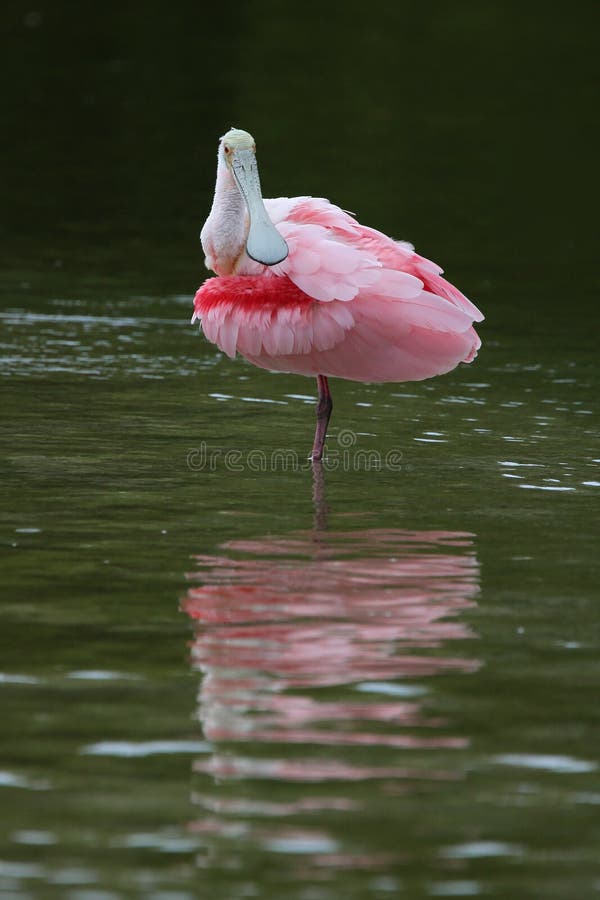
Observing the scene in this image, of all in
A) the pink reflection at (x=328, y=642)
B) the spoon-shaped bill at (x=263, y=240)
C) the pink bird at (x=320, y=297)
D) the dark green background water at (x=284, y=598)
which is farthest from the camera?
the pink bird at (x=320, y=297)

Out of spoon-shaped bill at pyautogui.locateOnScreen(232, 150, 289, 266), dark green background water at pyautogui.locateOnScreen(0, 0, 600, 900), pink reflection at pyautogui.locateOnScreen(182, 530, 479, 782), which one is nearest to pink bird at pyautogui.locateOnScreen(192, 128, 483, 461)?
spoon-shaped bill at pyautogui.locateOnScreen(232, 150, 289, 266)

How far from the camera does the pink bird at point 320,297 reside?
37.6 feet

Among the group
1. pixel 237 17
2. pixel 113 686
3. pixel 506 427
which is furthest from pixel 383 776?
pixel 237 17

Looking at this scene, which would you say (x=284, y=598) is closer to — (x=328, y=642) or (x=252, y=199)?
(x=328, y=642)

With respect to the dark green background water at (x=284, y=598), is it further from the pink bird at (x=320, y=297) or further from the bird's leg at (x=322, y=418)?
the pink bird at (x=320, y=297)

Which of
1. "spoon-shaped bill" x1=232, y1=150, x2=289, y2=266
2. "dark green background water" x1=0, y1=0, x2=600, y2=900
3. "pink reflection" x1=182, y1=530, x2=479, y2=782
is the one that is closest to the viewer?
"dark green background water" x1=0, y1=0, x2=600, y2=900

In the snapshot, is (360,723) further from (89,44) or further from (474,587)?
(89,44)

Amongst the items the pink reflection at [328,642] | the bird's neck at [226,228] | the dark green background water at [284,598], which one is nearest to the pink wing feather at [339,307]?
the bird's neck at [226,228]

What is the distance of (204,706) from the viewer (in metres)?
7.04

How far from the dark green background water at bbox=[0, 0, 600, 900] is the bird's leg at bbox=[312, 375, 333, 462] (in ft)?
0.71

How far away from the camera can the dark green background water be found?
590 cm

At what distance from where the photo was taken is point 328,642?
25.7 feet

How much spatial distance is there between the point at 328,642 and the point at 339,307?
4.15 metres

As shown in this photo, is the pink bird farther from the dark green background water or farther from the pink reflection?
the pink reflection
